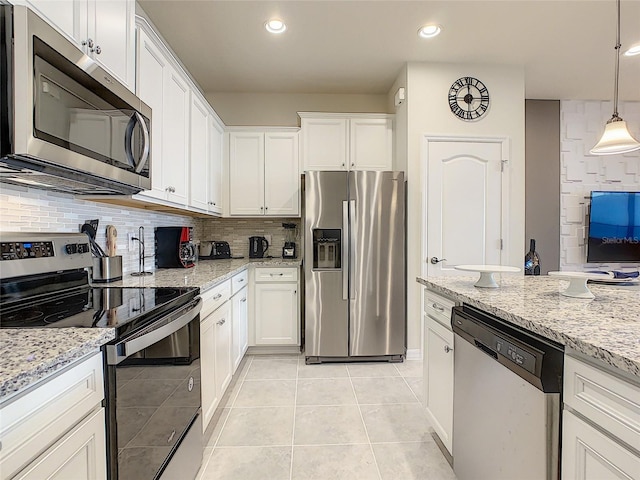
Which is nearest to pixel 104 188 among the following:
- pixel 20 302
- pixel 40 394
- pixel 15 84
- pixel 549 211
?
pixel 20 302

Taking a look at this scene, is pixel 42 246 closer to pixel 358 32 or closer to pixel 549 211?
pixel 358 32

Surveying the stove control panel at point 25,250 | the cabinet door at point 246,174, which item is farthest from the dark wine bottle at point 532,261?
the stove control panel at point 25,250

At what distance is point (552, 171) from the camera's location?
3.82 metres

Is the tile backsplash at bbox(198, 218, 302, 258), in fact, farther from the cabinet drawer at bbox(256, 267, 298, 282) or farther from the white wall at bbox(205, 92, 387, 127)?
the white wall at bbox(205, 92, 387, 127)

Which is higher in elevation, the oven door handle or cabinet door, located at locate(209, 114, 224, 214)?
cabinet door, located at locate(209, 114, 224, 214)

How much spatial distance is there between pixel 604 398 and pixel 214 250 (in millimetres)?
3214

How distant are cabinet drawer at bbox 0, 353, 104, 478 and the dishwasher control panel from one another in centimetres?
122

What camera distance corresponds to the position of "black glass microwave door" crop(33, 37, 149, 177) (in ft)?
3.18

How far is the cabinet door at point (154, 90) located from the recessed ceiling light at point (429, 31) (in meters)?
1.89

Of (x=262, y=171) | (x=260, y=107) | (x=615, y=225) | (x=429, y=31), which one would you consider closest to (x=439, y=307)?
(x=429, y=31)

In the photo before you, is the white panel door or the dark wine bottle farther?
the dark wine bottle

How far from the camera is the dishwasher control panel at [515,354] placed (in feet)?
3.11

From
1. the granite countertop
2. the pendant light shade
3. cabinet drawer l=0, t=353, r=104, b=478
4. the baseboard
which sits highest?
the pendant light shade

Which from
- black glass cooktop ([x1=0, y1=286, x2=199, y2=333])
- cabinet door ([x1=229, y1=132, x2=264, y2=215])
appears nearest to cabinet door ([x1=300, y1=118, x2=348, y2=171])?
cabinet door ([x1=229, y1=132, x2=264, y2=215])
